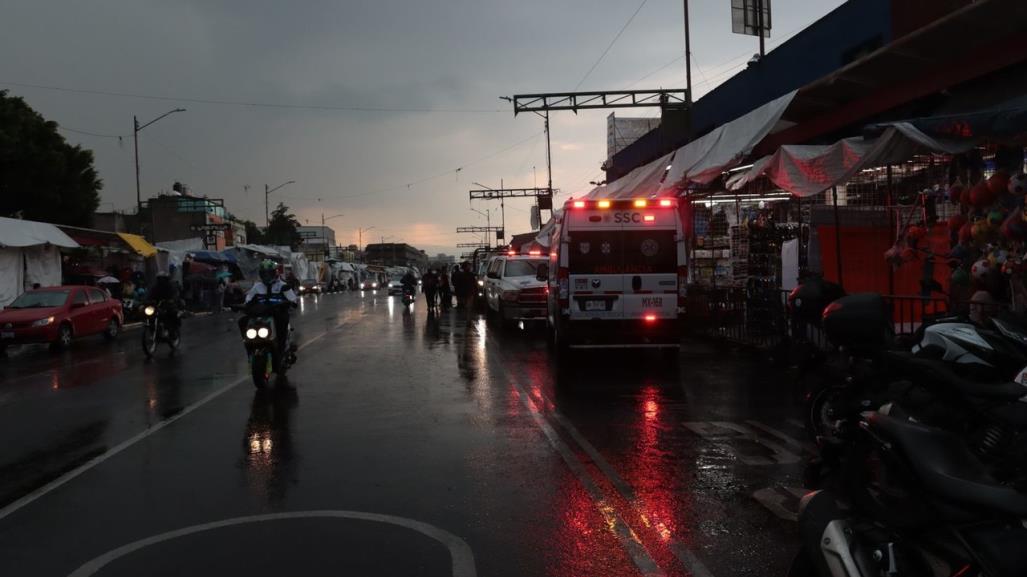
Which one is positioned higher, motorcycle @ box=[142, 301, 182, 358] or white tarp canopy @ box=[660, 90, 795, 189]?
white tarp canopy @ box=[660, 90, 795, 189]

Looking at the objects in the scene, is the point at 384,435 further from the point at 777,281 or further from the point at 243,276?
the point at 243,276

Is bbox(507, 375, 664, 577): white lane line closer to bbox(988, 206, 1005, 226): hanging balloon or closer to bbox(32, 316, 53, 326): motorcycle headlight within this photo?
bbox(988, 206, 1005, 226): hanging balloon

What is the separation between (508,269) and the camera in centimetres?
2288

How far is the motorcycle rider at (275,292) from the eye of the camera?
11.6m

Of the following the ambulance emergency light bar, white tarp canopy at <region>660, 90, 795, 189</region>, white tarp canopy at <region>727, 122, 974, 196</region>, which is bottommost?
the ambulance emergency light bar

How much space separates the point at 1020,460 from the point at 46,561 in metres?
5.19

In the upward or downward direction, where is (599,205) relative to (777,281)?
upward

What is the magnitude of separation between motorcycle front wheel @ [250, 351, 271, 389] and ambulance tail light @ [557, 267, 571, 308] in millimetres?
5114

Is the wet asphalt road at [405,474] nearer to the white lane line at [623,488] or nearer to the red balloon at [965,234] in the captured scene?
the white lane line at [623,488]

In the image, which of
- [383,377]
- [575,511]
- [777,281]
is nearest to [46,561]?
[575,511]

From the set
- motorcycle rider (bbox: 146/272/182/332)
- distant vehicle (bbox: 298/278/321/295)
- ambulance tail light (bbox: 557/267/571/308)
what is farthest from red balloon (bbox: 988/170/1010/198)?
distant vehicle (bbox: 298/278/321/295)

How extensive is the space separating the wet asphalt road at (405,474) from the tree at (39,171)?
29.6m

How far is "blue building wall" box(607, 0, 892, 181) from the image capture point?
16062 mm

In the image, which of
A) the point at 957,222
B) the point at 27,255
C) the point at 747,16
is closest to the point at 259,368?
the point at 957,222
